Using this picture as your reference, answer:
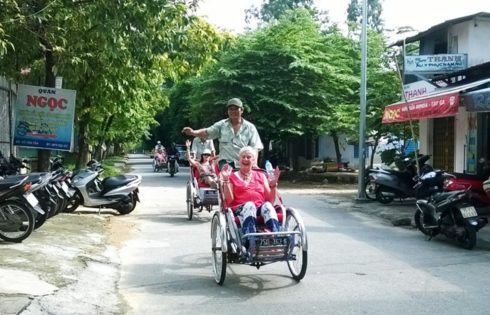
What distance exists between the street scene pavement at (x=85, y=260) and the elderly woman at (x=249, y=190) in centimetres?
100

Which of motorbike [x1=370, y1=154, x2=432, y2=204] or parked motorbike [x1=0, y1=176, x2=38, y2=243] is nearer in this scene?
parked motorbike [x1=0, y1=176, x2=38, y2=243]

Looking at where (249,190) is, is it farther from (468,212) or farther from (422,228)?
(422,228)

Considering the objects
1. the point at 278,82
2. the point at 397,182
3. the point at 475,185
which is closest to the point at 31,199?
the point at 475,185

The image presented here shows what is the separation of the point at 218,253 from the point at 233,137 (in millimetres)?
2011

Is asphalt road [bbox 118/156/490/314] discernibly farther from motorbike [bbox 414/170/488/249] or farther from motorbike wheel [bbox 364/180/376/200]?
motorbike wheel [bbox 364/180/376/200]

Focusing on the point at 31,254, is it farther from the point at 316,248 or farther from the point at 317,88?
the point at 317,88

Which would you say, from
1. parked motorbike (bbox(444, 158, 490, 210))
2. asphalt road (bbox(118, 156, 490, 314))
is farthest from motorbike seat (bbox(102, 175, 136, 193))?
parked motorbike (bbox(444, 158, 490, 210))

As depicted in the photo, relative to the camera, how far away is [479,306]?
19.2 ft

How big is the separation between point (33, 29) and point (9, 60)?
1.95 meters

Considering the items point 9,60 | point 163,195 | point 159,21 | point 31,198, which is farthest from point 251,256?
point 163,195

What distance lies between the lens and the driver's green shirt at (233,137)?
8.52m

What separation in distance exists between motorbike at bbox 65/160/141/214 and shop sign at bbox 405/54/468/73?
8919 mm

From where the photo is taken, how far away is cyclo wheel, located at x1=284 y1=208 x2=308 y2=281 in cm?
652

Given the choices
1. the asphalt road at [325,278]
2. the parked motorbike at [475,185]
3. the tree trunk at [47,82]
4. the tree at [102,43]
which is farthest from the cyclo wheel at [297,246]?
the tree trunk at [47,82]
